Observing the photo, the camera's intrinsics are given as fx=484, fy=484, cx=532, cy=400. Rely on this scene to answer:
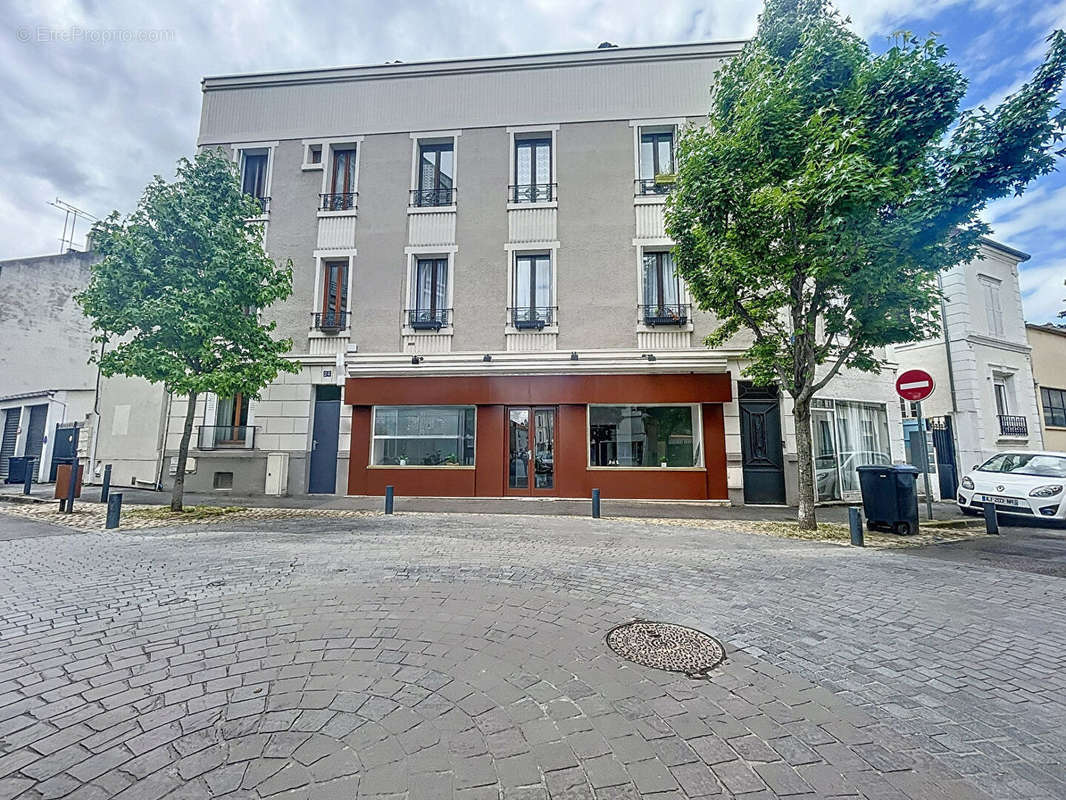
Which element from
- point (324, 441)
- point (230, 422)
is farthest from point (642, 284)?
point (230, 422)

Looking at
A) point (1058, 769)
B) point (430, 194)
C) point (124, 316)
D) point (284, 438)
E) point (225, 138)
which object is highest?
point (225, 138)

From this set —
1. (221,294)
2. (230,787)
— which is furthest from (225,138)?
(230,787)

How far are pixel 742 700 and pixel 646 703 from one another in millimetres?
574

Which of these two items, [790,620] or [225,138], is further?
[225,138]

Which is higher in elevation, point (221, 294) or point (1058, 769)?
point (221, 294)

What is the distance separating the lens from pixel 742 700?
9.25 feet

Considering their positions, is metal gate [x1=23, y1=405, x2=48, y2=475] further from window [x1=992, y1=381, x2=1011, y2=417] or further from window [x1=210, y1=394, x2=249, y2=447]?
window [x1=992, y1=381, x2=1011, y2=417]

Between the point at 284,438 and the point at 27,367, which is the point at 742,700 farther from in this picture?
Result: the point at 27,367

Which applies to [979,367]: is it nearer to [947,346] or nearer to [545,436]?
[947,346]

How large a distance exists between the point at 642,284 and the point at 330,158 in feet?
34.5

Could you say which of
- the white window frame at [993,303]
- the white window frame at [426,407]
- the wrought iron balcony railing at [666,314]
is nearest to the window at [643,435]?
the wrought iron balcony railing at [666,314]

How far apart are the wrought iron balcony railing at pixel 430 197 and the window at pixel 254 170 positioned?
499 cm

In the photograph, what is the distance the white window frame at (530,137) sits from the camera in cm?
1433

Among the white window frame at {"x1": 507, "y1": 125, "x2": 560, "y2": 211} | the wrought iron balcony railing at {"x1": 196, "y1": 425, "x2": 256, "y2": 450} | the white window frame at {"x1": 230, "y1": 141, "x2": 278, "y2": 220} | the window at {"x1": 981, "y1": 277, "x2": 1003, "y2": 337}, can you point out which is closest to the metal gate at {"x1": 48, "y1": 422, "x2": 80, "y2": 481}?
the wrought iron balcony railing at {"x1": 196, "y1": 425, "x2": 256, "y2": 450}
